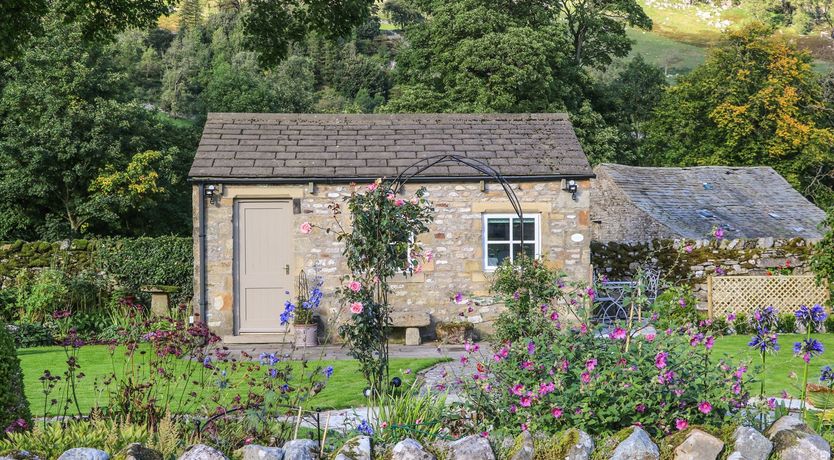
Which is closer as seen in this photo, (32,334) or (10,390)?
(10,390)

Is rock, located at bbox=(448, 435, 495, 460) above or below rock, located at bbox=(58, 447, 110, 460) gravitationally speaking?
below

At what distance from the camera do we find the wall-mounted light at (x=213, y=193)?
15.3 metres

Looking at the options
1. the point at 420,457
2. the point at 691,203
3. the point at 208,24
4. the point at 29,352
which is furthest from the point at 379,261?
the point at 208,24

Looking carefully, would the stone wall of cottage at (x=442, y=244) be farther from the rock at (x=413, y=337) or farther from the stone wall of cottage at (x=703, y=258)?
the stone wall of cottage at (x=703, y=258)

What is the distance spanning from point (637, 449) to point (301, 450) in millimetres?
2141

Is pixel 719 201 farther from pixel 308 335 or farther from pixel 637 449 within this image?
pixel 637 449

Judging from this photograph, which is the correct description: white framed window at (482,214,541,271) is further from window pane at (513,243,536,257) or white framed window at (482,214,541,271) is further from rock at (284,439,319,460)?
rock at (284,439,319,460)

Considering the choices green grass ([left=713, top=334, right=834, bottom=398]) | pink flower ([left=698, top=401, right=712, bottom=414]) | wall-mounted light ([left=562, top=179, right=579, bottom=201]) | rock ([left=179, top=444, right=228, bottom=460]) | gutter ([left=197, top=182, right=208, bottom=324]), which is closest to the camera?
rock ([left=179, top=444, right=228, bottom=460])

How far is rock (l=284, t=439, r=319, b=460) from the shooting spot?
5.31 metres

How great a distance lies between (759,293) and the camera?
18125 millimetres

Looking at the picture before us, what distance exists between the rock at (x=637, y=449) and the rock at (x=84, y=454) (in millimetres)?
3167

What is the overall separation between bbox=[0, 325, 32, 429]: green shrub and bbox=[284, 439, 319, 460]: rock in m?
1.98

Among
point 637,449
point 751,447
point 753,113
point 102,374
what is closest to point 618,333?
point 637,449

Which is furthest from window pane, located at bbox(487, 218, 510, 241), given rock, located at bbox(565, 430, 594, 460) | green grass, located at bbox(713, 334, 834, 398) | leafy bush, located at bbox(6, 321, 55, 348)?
rock, located at bbox(565, 430, 594, 460)
